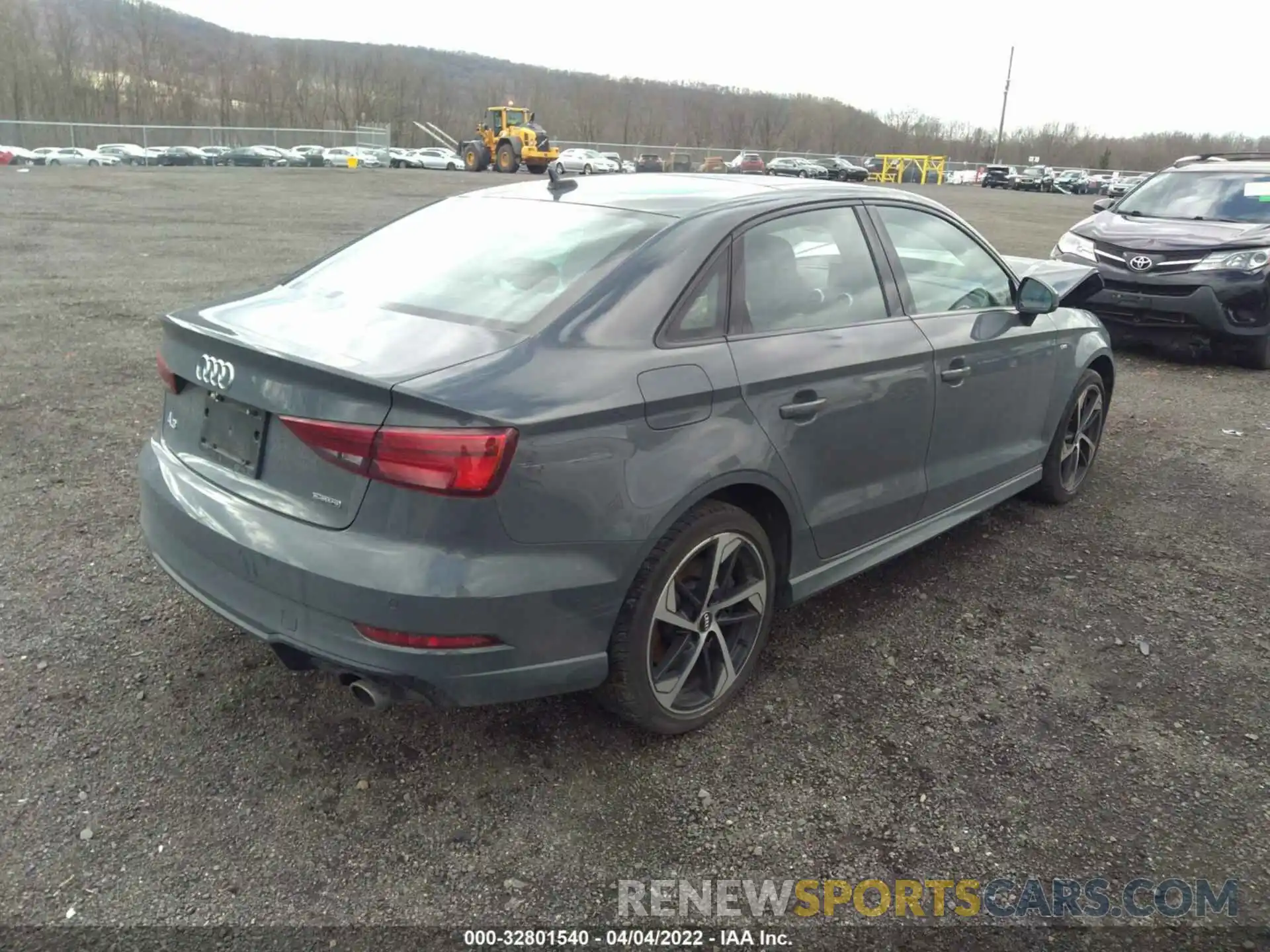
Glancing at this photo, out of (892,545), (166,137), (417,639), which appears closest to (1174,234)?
(892,545)

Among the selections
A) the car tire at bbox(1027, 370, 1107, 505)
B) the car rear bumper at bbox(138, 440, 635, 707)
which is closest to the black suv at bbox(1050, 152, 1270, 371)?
the car tire at bbox(1027, 370, 1107, 505)

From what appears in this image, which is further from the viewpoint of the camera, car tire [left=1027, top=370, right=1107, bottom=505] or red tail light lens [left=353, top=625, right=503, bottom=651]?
car tire [left=1027, top=370, right=1107, bottom=505]

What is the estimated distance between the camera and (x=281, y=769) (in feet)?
8.82

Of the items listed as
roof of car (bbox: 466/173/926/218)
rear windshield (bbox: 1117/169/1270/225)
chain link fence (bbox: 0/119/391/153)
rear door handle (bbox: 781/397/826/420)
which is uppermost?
chain link fence (bbox: 0/119/391/153)

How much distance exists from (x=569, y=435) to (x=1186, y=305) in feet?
24.4

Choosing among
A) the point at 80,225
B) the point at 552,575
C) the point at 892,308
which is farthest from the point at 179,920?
the point at 80,225

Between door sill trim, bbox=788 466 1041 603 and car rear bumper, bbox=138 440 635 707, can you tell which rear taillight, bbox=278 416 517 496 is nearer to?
car rear bumper, bbox=138 440 635 707

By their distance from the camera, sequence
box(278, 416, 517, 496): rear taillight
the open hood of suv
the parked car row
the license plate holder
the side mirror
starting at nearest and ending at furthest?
box(278, 416, 517, 496): rear taillight, the license plate holder, the side mirror, the open hood of suv, the parked car row

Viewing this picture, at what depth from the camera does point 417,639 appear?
2301 mm

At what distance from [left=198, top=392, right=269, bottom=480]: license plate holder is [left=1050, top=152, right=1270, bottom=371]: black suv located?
751 cm

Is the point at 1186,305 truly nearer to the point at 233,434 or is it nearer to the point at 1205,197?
the point at 1205,197

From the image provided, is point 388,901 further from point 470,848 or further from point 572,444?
point 572,444

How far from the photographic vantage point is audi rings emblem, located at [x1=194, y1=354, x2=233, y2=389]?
2.58 meters

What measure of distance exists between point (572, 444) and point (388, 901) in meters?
1.21
